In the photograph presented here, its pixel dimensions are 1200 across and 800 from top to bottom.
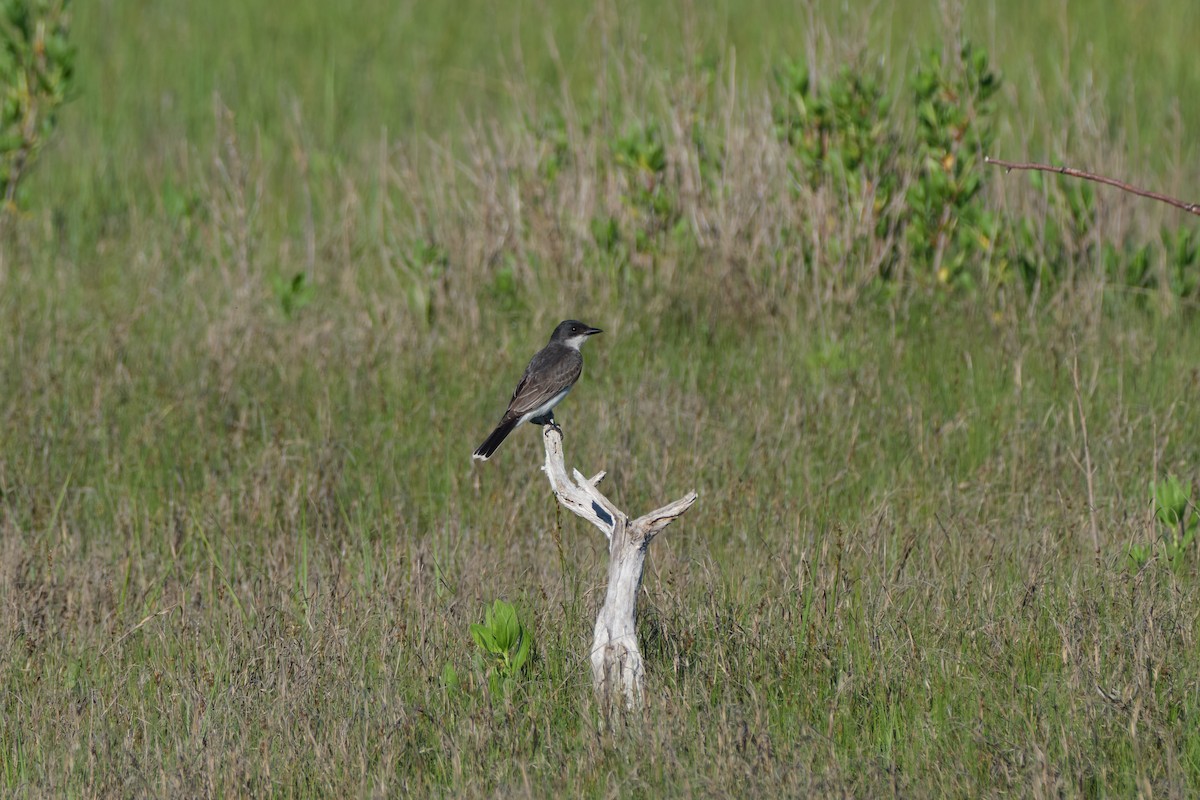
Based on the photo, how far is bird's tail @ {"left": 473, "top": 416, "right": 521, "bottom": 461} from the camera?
5821 mm

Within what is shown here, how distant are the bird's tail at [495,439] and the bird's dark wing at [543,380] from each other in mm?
40

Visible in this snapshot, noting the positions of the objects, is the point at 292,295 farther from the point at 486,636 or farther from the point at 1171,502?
the point at 1171,502

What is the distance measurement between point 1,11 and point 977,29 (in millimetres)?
8556

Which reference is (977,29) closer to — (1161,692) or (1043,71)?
(1043,71)

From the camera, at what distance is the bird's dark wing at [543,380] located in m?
6.05

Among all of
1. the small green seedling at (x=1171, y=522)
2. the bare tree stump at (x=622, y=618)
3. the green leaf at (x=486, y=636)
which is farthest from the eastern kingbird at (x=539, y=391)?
the small green seedling at (x=1171, y=522)

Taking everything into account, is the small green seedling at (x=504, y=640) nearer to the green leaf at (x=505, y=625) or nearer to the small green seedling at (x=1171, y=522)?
the green leaf at (x=505, y=625)

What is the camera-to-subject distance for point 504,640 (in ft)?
14.8

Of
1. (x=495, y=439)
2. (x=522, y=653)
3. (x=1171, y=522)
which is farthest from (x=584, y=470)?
(x=1171, y=522)

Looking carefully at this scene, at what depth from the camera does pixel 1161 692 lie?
4.32m

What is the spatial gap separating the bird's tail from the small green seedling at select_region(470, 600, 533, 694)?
4.34 ft

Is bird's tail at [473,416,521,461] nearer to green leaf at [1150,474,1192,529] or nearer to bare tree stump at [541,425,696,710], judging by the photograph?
bare tree stump at [541,425,696,710]

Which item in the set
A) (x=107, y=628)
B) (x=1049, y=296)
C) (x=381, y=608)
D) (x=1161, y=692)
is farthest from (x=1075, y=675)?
(x=1049, y=296)

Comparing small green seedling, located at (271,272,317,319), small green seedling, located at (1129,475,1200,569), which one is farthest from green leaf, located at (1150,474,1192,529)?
small green seedling, located at (271,272,317,319)
